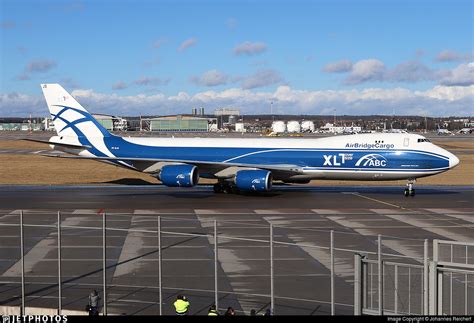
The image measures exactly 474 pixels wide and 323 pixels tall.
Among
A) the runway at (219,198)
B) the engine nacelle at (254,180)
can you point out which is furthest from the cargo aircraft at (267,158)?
the runway at (219,198)

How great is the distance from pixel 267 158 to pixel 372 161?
7012mm

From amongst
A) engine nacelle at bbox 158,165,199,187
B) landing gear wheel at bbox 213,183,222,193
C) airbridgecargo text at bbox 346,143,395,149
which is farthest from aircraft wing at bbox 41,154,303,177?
airbridgecargo text at bbox 346,143,395,149

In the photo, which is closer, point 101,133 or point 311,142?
point 311,142

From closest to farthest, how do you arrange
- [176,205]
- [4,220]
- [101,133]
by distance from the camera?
[4,220], [176,205], [101,133]

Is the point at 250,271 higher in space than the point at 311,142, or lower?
lower

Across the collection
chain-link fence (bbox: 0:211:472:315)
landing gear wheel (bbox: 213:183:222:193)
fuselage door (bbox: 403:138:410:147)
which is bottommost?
chain-link fence (bbox: 0:211:472:315)

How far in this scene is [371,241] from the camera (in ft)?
97.3

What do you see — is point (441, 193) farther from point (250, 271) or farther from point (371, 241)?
point (250, 271)

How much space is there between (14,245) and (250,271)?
10842 mm

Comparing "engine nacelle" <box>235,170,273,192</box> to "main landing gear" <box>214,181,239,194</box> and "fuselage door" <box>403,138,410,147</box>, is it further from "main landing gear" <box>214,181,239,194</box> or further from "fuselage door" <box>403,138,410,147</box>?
"fuselage door" <box>403,138,410,147</box>

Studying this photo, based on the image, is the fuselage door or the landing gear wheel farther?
the landing gear wheel

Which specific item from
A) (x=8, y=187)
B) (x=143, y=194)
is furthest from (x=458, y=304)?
(x=8, y=187)

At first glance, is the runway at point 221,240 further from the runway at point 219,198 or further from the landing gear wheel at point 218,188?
the landing gear wheel at point 218,188

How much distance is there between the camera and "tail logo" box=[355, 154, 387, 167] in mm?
45469
